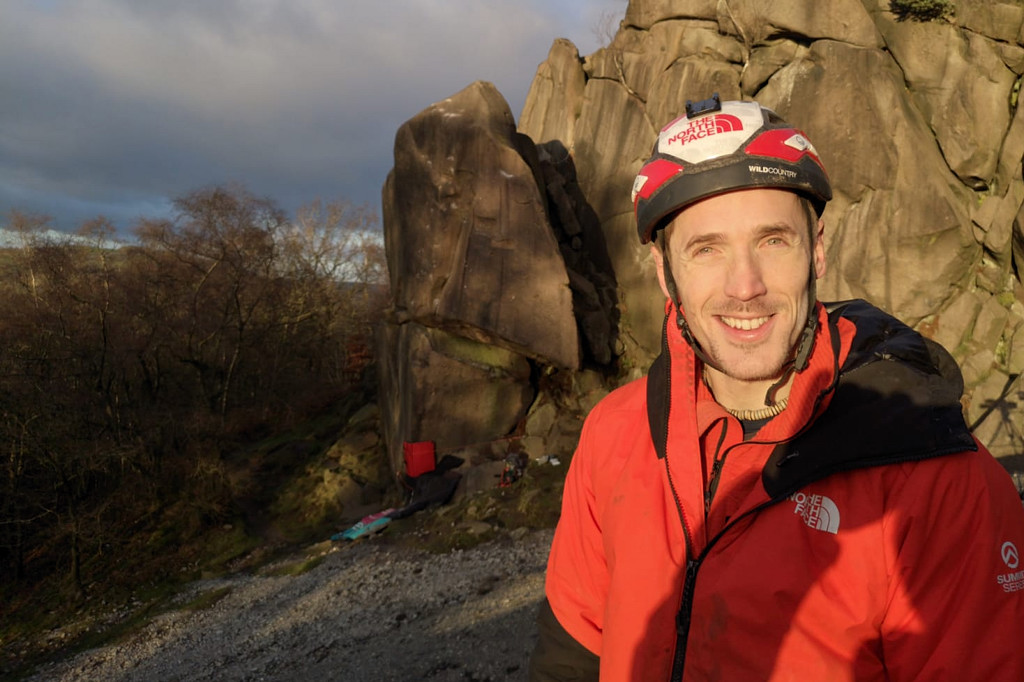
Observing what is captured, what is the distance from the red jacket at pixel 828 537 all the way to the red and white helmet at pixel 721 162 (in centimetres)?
48

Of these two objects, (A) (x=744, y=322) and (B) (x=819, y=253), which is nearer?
(A) (x=744, y=322)

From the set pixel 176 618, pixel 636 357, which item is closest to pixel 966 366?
pixel 636 357

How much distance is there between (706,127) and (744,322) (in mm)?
766

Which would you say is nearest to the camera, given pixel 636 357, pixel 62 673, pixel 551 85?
pixel 62 673

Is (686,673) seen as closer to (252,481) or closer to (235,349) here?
(252,481)

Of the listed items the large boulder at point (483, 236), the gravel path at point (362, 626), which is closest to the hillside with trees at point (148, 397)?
the gravel path at point (362, 626)

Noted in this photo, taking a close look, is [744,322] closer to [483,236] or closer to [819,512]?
[819,512]

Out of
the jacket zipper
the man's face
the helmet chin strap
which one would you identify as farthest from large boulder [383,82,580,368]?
the jacket zipper

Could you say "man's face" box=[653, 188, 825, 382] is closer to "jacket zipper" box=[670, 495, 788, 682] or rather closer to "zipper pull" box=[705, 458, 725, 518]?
"zipper pull" box=[705, 458, 725, 518]

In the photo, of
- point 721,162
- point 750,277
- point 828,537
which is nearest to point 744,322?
point 750,277

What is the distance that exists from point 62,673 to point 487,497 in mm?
7853

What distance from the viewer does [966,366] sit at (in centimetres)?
1300

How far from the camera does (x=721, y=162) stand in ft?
5.92

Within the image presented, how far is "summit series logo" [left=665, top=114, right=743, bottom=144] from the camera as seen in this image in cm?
200
